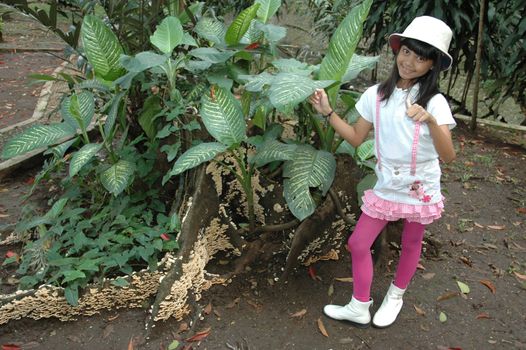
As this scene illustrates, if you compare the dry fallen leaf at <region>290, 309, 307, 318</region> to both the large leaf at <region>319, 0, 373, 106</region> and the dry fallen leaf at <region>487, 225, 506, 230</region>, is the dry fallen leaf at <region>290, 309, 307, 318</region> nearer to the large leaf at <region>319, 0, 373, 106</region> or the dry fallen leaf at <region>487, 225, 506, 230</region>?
the large leaf at <region>319, 0, 373, 106</region>

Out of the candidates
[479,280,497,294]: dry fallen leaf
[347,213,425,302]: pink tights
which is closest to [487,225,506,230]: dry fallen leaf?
[479,280,497,294]: dry fallen leaf

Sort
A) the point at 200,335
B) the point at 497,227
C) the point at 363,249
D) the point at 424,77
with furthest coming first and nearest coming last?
→ 1. the point at 497,227
2. the point at 200,335
3. the point at 363,249
4. the point at 424,77

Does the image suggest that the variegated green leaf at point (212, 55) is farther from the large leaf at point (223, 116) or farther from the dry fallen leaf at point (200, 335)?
the dry fallen leaf at point (200, 335)

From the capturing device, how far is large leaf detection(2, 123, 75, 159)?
2426 millimetres

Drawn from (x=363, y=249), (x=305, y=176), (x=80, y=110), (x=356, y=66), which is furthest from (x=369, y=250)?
(x=80, y=110)

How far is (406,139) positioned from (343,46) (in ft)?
1.87

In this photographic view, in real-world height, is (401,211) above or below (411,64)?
below

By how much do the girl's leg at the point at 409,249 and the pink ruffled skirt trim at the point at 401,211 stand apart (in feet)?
0.33

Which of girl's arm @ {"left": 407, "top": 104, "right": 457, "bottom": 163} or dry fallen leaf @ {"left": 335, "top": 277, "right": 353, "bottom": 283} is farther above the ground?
girl's arm @ {"left": 407, "top": 104, "right": 457, "bottom": 163}

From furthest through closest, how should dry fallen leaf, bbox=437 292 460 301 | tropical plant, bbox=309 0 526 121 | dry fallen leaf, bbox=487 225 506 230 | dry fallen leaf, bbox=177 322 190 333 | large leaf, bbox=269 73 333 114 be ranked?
tropical plant, bbox=309 0 526 121 → dry fallen leaf, bbox=487 225 506 230 → dry fallen leaf, bbox=437 292 460 301 → dry fallen leaf, bbox=177 322 190 333 → large leaf, bbox=269 73 333 114

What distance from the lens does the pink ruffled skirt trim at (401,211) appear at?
203 centimetres

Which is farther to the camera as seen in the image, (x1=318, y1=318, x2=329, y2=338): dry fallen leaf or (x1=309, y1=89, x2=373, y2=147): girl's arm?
(x1=318, y1=318, x2=329, y2=338): dry fallen leaf

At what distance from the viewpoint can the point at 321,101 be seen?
82.4 inches

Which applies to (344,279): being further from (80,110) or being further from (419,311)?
(80,110)
